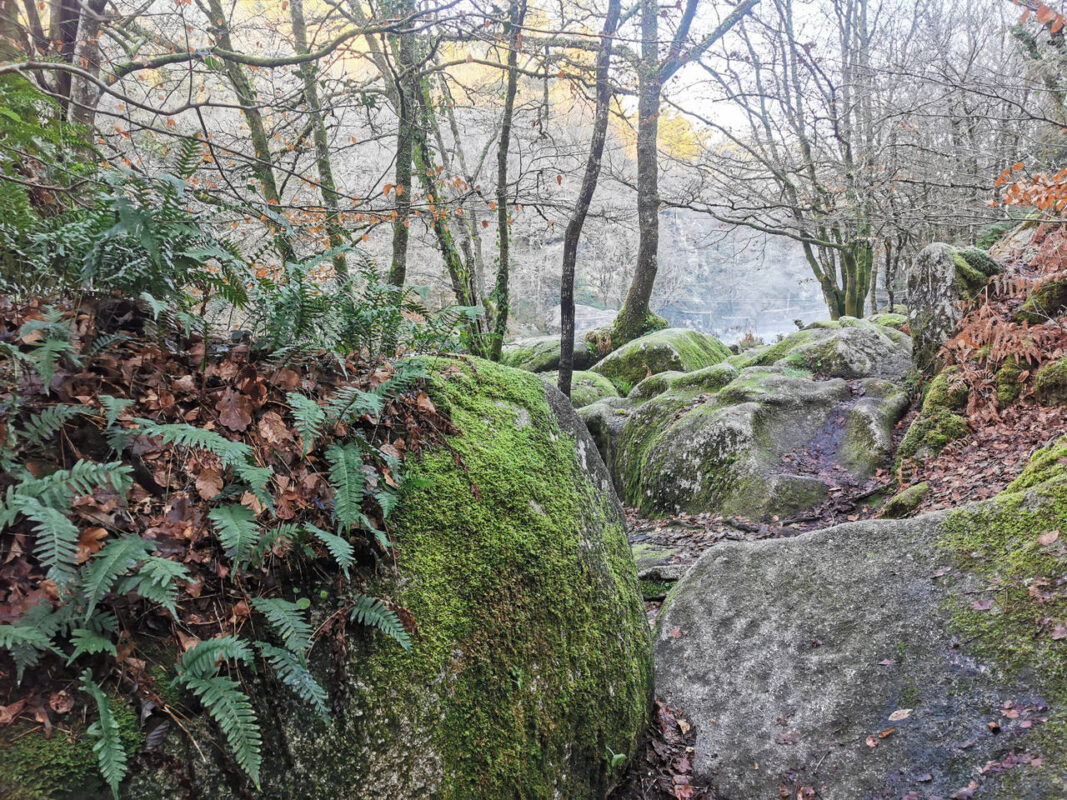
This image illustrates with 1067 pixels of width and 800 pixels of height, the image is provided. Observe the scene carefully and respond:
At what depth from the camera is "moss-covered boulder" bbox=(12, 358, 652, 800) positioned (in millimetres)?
1798

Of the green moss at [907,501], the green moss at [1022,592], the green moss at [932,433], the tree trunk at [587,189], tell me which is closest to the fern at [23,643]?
the green moss at [1022,592]

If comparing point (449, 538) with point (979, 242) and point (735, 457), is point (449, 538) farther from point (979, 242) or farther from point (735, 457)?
point (979, 242)

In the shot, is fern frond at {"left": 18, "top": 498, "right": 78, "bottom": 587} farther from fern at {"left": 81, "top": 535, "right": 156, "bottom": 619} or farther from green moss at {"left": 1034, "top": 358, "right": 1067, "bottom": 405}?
green moss at {"left": 1034, "top": 358, "right": 1067, "bottom": 405}

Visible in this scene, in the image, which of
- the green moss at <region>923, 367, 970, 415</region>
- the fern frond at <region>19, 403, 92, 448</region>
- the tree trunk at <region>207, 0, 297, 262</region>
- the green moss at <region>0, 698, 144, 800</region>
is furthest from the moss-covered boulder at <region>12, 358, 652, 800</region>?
the green moss at <region>923, 367, 970, 415</region>

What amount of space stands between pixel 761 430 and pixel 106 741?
831 centimetres

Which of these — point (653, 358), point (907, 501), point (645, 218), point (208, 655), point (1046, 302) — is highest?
point (645, 218)

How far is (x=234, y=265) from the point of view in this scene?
8.22 ft

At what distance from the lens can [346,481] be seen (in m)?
2.19

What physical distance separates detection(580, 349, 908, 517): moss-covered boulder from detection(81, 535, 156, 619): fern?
7.13 meters

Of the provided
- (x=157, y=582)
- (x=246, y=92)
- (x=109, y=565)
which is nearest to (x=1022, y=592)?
(x=157, y=582)

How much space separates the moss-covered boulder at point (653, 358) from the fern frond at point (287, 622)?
38.3 ft

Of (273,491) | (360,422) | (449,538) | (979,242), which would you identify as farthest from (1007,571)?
(979,242)

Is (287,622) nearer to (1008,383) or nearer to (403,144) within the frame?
(403,144)

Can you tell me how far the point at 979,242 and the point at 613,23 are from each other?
8.58 metres
